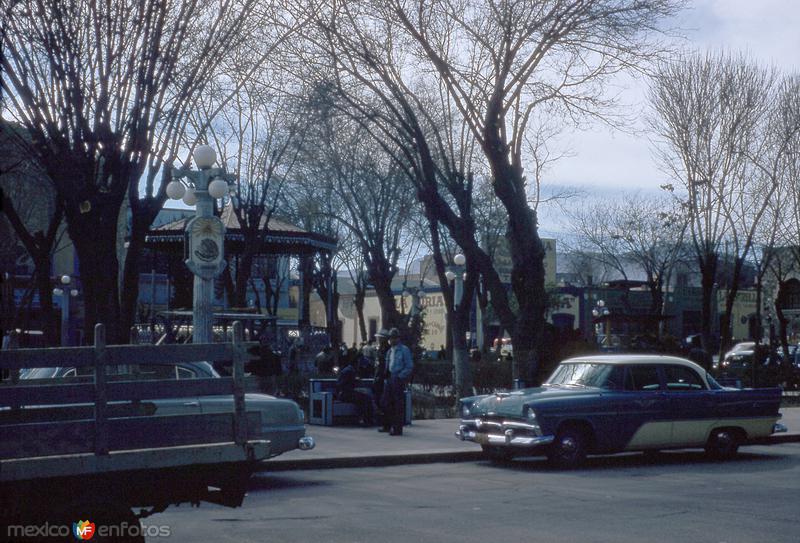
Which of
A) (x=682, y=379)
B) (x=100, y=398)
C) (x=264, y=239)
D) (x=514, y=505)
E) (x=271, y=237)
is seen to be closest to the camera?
(x=100, y=398)

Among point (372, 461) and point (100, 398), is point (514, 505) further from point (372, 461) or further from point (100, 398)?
point (100, 398)

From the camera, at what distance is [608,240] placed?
50781 mm

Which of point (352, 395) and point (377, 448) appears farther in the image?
point (352, 395)

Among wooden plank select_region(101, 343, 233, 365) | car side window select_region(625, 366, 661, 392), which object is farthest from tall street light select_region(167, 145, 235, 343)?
wooden plank select_region(101, 343, 233, 365)

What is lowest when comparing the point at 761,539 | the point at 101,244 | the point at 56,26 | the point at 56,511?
the point at 761,539

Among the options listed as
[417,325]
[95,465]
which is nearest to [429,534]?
[95,465]

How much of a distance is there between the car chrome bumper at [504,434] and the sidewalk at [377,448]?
2.48 ft

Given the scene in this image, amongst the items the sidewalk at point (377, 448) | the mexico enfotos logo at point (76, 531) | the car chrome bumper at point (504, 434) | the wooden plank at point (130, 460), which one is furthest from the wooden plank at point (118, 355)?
the car chrome bumper at point (504, 434)

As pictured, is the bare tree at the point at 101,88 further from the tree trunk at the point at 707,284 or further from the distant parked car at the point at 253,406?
the tree trunk at the point at 707,284

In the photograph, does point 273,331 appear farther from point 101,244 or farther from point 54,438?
point 54,438

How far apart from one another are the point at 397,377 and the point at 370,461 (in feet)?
10.0

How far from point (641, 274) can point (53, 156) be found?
6365 cm

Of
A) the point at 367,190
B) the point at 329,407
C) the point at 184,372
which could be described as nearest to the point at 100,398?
the point at 184,372

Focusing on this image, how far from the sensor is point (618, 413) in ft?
45.7
